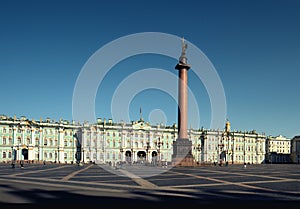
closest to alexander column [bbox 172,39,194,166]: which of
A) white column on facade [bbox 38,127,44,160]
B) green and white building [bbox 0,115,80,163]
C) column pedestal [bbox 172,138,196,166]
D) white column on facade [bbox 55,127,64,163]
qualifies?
column pedestal [bbox 172,138,196,166]

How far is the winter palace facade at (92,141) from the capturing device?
97.6 metres

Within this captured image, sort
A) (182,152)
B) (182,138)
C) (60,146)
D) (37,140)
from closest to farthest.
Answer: (182,138) → (182,152) → (37,140) → (60,146)

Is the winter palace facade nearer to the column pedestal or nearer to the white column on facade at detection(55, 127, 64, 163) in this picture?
the white column on facade at detection(55, 127, 64, 163)

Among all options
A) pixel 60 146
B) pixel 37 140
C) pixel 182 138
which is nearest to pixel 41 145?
pixel 37 140

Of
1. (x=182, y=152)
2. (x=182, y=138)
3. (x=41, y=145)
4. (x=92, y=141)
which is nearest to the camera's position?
(x=182, y=138)

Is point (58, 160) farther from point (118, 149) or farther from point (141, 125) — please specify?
point (141, 125)

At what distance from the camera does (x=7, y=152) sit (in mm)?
95625

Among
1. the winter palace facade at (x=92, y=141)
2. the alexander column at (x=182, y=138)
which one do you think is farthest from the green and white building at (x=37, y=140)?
the alexander column at (x=182, y=138)

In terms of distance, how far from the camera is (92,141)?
110750 millimetres

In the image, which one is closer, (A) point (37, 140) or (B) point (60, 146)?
(A) point (37, 140)

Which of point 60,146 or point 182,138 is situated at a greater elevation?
point 182,138

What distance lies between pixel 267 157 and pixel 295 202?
472 feet

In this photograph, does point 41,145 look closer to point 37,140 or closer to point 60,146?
point 37,140

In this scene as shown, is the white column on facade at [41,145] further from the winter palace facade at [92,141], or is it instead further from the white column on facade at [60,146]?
the white column on facade at [60,146]
